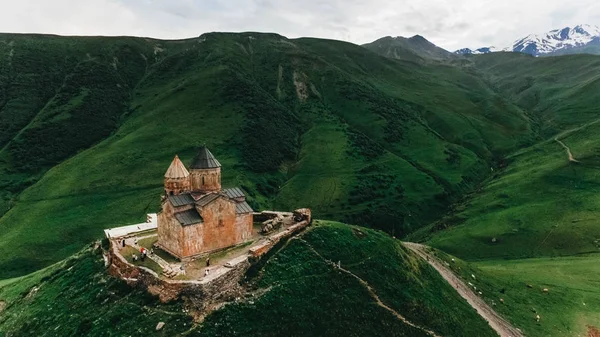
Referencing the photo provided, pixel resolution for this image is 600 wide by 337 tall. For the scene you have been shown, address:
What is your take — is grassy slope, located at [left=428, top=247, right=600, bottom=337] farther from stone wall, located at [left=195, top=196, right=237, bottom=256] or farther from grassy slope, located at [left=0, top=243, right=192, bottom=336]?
grassy slope, located at [left=0, top=243, right=192, bottom=336]

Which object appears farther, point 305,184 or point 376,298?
point 305,184

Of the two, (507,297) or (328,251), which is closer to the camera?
(328,251)

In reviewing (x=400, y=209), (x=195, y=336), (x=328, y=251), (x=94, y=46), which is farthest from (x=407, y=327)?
(x=94, y=46)

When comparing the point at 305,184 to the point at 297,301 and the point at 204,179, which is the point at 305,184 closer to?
the point at 204,179

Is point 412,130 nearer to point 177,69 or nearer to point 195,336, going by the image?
point 177,69

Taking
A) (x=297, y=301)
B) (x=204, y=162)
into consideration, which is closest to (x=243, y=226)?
(x=204, y=162)

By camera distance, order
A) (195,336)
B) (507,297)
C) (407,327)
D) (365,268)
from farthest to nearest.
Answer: (507,297) < (365,268) < (407,327) < (195,336)
